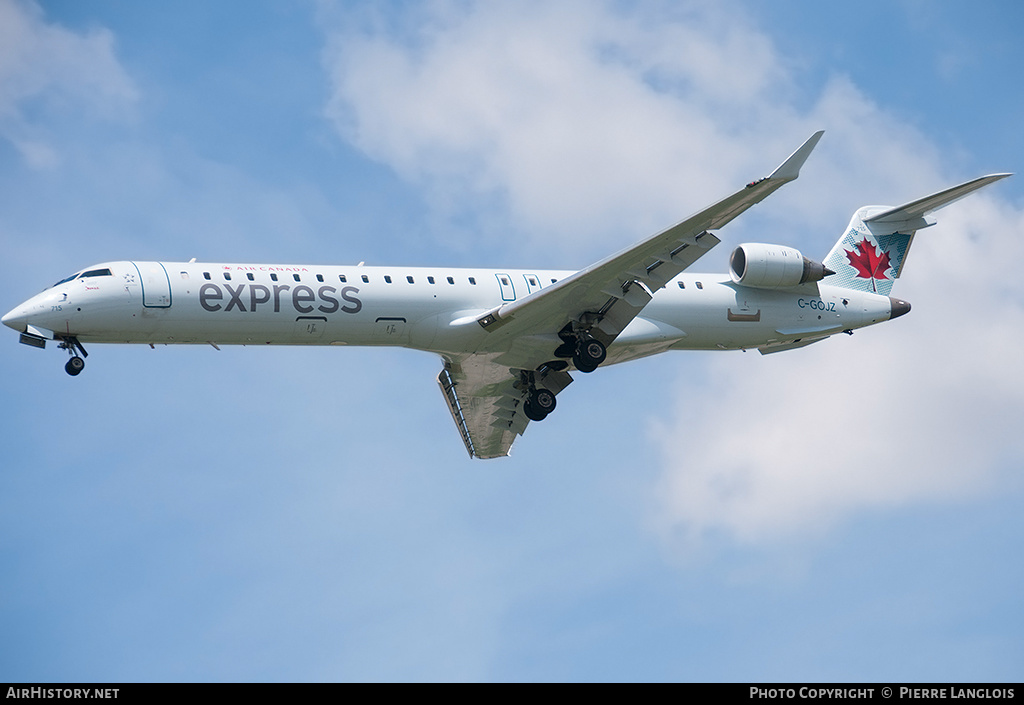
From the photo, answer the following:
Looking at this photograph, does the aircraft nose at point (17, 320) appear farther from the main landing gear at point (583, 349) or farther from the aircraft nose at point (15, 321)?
the main landing gear at point (583, 349)

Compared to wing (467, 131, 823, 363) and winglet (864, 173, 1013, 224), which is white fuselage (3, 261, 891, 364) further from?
winglet (864, 173, 1013, 224)

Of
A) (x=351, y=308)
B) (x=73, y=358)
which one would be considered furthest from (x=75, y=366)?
(x=351, y=308)

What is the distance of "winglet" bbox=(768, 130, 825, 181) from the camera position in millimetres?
23094

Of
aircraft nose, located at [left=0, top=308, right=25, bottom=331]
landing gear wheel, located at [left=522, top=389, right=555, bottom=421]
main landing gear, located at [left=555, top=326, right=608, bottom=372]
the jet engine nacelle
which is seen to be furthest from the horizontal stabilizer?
aircraft nose, located at [left=0, top=308, right=25, bottom=331]

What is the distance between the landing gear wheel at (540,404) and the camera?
2930 cm

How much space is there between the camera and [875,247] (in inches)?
1238

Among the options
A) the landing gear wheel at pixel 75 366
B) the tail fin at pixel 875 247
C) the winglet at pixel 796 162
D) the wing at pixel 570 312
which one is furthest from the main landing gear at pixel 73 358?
the tail fin at pixel 875 247

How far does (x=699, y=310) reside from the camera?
2848 cm

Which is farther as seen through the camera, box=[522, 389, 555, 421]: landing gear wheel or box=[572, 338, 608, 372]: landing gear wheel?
box=[522, 389, 555, 421]: landing gear wheel

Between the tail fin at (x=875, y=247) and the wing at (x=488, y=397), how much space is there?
297 inches

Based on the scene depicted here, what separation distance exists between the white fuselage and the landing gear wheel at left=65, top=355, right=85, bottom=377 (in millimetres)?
421
